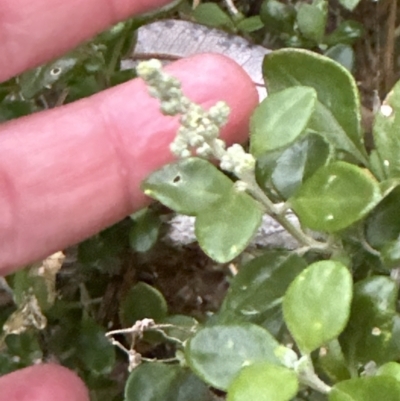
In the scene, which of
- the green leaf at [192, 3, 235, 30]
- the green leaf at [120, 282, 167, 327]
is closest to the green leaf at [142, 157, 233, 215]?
the green leaf at [120, 282, 167, 327]

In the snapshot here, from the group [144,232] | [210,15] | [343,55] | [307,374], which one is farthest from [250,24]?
[307,374]

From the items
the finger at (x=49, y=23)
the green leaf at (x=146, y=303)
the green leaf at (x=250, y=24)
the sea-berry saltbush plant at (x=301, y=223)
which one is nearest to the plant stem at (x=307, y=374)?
the sea-berry saltbush plant at (x=301, y=223)

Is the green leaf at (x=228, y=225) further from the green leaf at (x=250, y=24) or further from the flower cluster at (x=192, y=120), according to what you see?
the green leaf at (x=250, y=24)

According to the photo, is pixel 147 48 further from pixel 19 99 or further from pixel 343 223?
pixel 343 223

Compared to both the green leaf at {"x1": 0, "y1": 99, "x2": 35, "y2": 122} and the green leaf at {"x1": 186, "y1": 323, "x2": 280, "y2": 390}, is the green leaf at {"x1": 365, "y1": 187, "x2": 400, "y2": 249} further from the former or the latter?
the green leaf at {"x1": 0, "y1": 99, "x2": 35, "y2": 122}

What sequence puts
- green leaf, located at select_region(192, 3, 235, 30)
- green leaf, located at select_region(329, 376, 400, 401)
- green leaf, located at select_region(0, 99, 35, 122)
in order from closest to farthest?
1. green leaf, located at select_region(329, 376, 400, 401)
2. green leaf, located at select_region(0, 99, 35, 122)
3. green leaf, located at select_region(192, 3, 235, 30)

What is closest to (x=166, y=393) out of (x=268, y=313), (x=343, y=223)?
(x=268, y=313)
